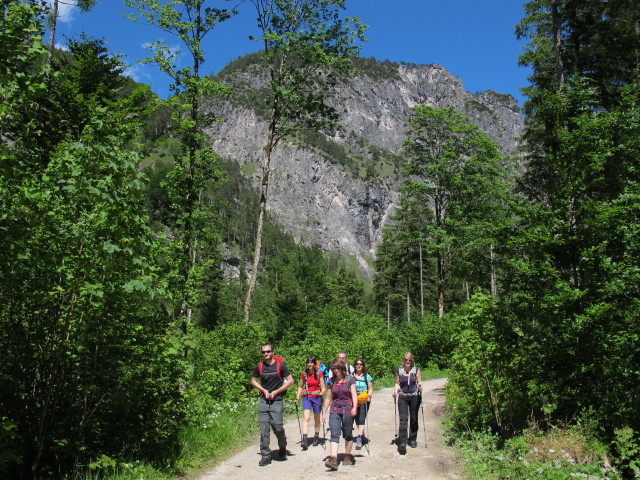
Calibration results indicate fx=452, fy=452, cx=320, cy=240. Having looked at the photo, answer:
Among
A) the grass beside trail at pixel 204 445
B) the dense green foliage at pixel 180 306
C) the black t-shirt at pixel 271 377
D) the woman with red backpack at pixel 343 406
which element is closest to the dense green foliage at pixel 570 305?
the dense green foliage at pixel 180 306

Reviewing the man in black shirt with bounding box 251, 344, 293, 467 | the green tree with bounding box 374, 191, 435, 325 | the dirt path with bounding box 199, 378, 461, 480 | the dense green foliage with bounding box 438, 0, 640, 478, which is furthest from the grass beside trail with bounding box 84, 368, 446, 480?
the green tree with bounding box 374, 191, 435, 325

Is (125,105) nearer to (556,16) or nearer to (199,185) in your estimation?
(199,185)

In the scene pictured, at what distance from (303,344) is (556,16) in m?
12.9

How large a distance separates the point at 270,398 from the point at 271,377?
31 cm

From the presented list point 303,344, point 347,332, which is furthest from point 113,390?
point 347,332

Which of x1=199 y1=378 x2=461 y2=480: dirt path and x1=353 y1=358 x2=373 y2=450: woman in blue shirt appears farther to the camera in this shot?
x1=353 y1=358 x2=373 y2=450: woman in blue shirt

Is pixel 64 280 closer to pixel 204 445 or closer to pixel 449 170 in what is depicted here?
pixel 204 445

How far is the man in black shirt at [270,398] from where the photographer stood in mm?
6926

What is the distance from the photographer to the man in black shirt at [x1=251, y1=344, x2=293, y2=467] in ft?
22.7

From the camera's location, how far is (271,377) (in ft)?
23.3

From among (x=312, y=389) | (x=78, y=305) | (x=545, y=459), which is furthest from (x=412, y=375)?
(x=78, y=305)

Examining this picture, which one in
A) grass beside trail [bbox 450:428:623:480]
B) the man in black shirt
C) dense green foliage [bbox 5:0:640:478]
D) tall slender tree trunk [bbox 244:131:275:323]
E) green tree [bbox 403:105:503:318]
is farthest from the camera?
green tree [bbox 403:105:503:318]

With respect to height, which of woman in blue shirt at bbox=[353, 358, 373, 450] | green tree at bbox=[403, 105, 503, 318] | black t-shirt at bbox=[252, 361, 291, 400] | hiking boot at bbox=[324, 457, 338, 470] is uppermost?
green tree at bbox=[403, 105, 503, 318]

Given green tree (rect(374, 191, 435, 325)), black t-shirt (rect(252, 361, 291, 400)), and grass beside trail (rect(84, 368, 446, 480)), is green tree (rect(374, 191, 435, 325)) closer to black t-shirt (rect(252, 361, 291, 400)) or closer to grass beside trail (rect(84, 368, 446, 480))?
grass beside trail (rect(84, 368, 446, 480))
